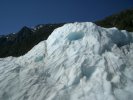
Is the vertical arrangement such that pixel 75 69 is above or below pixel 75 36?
below

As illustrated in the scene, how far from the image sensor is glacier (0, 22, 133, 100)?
1628 cm

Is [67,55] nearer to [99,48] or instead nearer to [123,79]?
[99,48]

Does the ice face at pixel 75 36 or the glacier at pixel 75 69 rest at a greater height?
the ice face at pixel 75 36

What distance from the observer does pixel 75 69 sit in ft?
58.9

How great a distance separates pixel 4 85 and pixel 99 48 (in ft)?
28.5

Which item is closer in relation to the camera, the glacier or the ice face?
the glacier

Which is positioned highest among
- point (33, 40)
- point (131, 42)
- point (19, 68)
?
point (33, 40)

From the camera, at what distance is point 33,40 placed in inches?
7333

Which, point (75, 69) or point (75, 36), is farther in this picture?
point (75, 36)

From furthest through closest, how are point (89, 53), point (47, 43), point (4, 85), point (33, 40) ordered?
1. point (33, 40)
2. point (47, 43)
3. point (89, 53)
4. point (4, 85)

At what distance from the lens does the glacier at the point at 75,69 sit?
641 inches

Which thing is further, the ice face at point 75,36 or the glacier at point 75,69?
the ice face at point 75,36

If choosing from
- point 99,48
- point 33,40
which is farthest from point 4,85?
point 33,40

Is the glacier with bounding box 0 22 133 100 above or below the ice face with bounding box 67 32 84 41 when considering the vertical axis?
below
